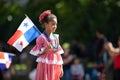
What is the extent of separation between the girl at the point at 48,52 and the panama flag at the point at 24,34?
50 centimetres

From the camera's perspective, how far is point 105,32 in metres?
19.9

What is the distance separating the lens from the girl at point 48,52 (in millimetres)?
10102

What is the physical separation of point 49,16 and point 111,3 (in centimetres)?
983

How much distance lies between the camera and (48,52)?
33.3 feet

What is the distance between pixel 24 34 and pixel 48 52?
786mm

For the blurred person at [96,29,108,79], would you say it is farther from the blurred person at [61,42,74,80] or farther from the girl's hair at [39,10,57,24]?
the girl's hair at [39,10,57,24]

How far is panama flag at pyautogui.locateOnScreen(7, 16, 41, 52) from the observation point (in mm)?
10664

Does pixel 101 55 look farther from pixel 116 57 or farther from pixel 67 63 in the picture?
pixel 116 57

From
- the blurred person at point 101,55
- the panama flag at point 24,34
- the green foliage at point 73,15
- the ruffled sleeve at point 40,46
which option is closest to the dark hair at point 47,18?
the ruffled sleeve at point 40,46

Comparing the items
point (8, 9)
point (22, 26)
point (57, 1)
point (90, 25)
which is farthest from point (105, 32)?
point (22, 26)

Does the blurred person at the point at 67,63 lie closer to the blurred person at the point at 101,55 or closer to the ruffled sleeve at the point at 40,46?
the blurred person at the point at 101,55

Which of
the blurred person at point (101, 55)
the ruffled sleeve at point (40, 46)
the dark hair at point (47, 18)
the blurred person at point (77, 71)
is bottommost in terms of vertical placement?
the blurred person at point (77, 71)

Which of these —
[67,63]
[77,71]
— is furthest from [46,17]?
[67,63]

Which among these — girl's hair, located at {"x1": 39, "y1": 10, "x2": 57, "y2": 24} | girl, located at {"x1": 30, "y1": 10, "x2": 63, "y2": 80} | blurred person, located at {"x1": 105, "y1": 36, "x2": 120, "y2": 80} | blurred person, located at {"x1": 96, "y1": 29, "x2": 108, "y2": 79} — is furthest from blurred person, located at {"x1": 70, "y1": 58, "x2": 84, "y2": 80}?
girl's hair, located at {"x1": 39, "y1": 10, "x2": 57, "y2": 24}
